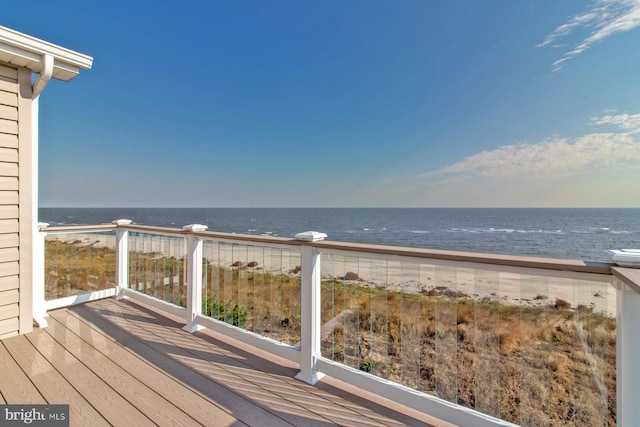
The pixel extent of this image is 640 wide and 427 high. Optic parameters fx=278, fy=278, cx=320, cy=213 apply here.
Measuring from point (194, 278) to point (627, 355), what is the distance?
9.30 feet

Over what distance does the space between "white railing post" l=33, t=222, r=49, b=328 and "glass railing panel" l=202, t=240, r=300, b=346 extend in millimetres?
1563

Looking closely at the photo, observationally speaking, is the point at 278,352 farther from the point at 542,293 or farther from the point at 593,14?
the point at 593,14

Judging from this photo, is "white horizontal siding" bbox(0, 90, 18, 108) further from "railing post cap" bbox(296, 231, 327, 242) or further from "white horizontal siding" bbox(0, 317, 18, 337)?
"railing post cap" bbox(296, 231, 327, 242)

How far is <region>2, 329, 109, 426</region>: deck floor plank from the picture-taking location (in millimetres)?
1440

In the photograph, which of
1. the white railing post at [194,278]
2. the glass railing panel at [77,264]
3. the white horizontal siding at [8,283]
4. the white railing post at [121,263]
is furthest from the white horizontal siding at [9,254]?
the white railing post at [194,278]

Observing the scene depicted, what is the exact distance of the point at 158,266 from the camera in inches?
128

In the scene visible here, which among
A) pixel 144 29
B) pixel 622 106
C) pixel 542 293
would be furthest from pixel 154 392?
pixel 622 106

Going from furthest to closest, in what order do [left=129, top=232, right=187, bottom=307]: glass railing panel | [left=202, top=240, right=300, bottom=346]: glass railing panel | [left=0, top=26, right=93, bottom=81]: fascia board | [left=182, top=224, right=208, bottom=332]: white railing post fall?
[left=129, top=232, right=187, bottom=307]: glass railing panel, [left=182, top=224, right=208, bottom=332]: white railing post, [left=202, top=240, right=300, bottom=346]: glass railing panel, [left=0, top=26, right=93, bottom=81]: fascia board

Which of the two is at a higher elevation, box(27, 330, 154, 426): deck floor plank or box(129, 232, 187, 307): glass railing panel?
box(129, 232, 187, 307): glass railing panel

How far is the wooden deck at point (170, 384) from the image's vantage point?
147 centimetres

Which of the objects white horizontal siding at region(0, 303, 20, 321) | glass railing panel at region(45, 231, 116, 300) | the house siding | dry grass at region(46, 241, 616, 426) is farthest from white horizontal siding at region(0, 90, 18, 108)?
dry grass at region(46, 241, 616, 426)

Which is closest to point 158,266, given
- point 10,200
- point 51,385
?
point 10,200

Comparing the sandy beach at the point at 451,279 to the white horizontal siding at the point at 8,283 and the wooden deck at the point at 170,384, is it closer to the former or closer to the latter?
the wooden deck at the point at 170,384

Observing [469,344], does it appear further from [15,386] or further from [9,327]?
[9,327]
